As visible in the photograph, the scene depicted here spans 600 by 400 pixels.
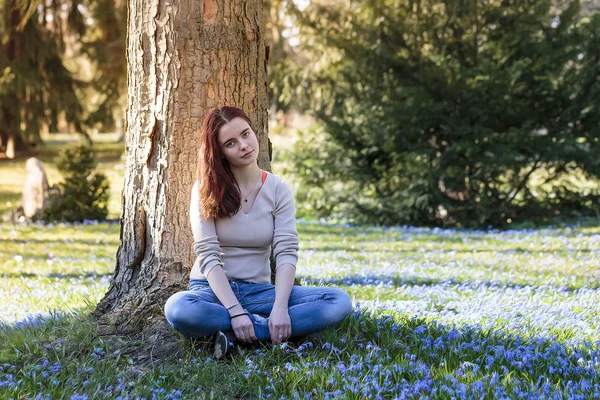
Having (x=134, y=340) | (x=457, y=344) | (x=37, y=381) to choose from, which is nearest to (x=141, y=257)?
(x=134, y=340)

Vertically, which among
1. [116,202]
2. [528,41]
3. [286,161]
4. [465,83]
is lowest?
[116,202]

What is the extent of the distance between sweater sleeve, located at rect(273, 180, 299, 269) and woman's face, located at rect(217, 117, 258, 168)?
0.86 feet

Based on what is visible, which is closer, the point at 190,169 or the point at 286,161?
the point at 190,169

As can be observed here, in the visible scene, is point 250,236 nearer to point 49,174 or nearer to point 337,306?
point 337,306

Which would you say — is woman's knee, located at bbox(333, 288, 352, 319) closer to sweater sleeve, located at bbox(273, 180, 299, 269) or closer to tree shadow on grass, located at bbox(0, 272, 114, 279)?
sweater sleeve, located at bbox(273, 180, 299, 269)

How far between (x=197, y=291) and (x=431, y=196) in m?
7.51

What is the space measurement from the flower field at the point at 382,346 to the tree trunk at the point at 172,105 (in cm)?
47

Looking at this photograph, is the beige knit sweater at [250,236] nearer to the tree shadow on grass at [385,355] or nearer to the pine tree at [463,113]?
the tree shadow on grass at [385,355]

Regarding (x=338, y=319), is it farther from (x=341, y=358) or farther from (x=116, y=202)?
(x=116, y=202)

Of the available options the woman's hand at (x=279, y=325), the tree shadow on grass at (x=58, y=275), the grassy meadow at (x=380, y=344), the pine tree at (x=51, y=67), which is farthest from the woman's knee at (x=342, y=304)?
the pine tree at (x=51, y=67)

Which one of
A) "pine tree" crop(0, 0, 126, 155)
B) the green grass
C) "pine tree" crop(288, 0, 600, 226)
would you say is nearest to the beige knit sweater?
"pine tree" crop(288, 0, 600, 226)

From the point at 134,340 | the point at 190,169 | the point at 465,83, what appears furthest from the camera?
the point at 465,83

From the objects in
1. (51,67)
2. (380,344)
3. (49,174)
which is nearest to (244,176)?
(380,344)

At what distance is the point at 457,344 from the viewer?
3834mm
